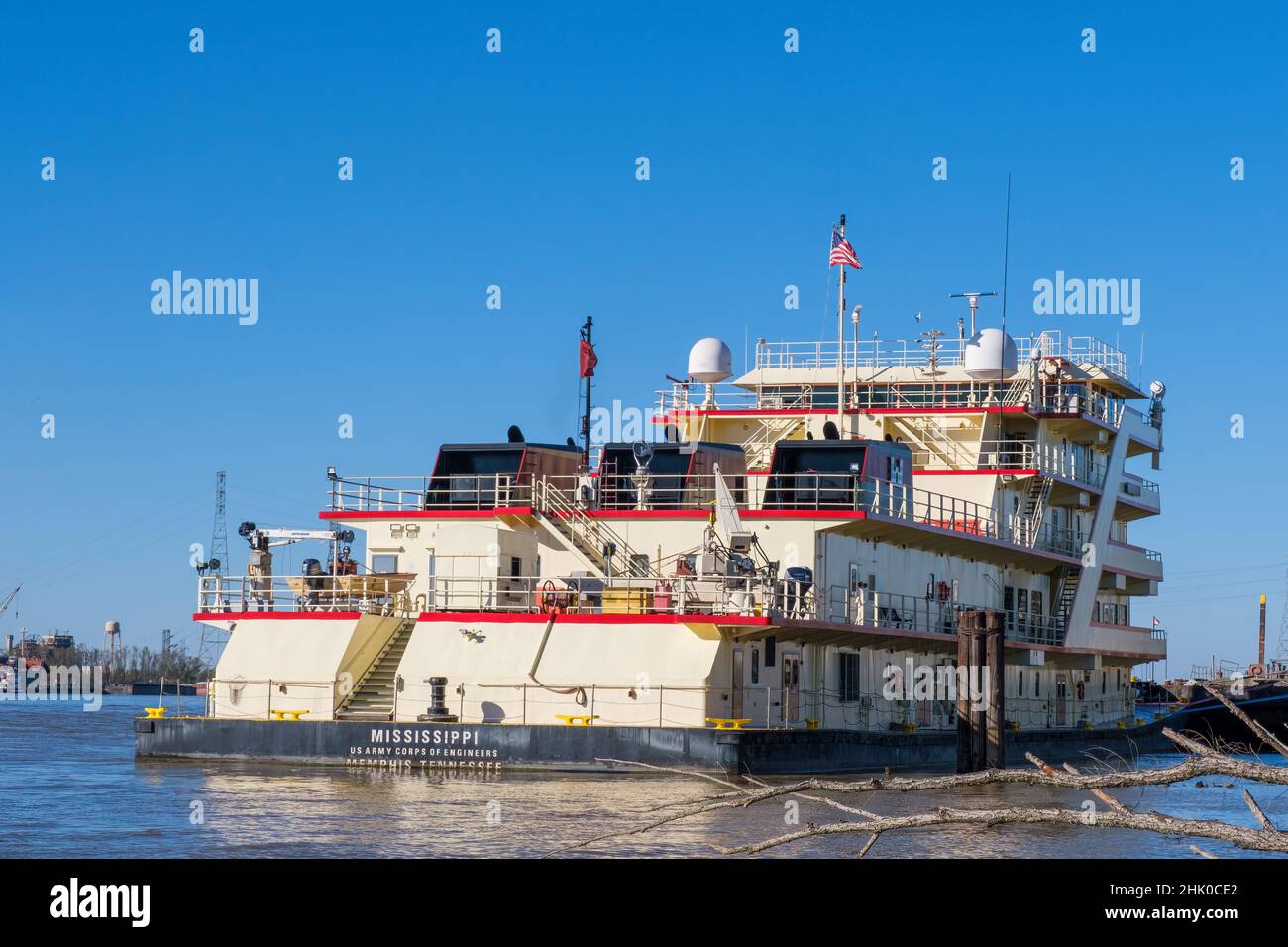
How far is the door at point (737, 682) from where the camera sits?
35.1 meters

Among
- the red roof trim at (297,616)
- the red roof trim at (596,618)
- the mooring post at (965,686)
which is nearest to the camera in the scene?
the red roof trim at (596,618)

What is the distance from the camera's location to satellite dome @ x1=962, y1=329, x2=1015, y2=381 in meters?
48.8

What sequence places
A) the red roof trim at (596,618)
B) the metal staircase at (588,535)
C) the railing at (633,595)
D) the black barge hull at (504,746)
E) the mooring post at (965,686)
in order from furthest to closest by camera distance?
the metal staircase at (588,535)
the mooring post at (965,686)
the railing at (633,595)
the red roof trim at (596,618)
the black barge hull at (504,746)

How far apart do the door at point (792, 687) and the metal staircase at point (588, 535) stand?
143 inches

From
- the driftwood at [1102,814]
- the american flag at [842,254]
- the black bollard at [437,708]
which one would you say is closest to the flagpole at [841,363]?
the american flag at [842,254]

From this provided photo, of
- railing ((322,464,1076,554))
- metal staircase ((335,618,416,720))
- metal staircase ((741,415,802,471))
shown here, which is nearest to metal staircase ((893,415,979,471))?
metal staircase ((741,415,802,471))

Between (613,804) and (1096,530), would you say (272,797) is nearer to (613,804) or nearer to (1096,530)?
(613,804)

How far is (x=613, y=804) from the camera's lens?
28.3m

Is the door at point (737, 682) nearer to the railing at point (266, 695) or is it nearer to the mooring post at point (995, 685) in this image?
the mooring post at point (995, 685)

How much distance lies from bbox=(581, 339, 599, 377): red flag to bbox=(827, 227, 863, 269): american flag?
827 centimetres

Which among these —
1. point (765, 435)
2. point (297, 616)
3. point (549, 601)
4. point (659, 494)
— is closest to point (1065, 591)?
point (765, 435)

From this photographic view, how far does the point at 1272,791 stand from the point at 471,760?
58.2 ft
